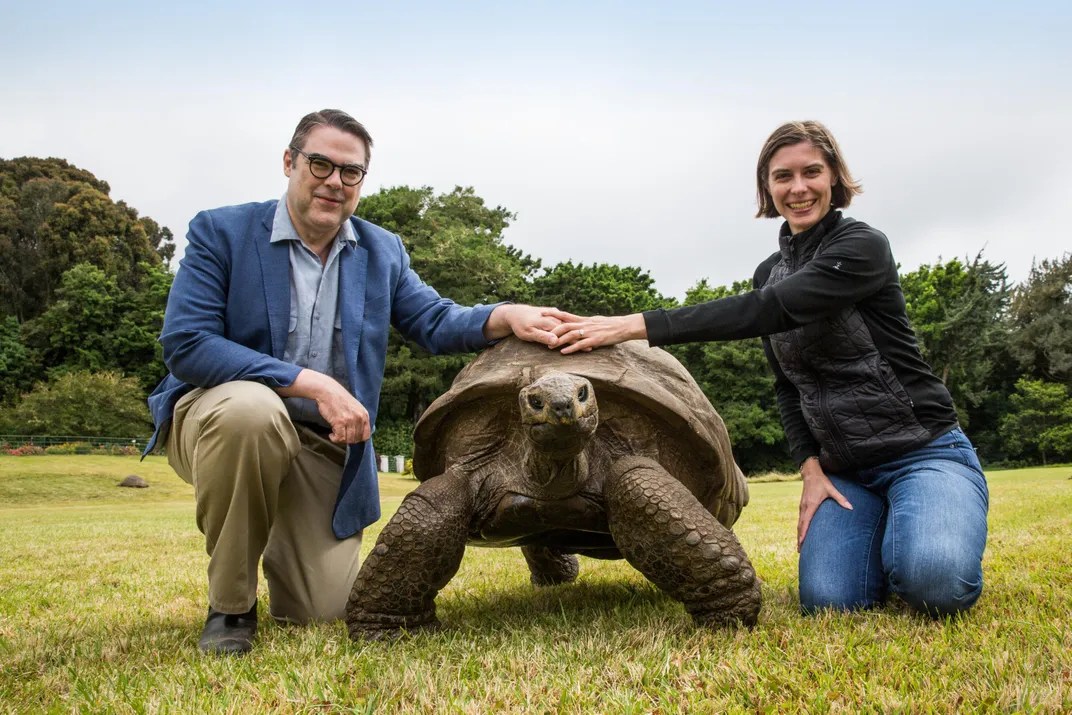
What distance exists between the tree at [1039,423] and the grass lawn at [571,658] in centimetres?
3184

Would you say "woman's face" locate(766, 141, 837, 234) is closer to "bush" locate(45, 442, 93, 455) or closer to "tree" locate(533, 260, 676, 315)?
"bush" locate(45, 442, 93, 455)

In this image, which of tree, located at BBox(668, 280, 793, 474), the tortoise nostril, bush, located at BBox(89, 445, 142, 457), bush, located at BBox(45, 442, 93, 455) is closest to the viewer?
the tortoise nostril

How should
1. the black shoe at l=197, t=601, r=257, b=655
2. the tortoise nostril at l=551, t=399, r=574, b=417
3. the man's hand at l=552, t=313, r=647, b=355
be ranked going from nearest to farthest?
the tortoise nostril at l=551, t=399, r=574, b=417
the black shoe at l=197, t=601, r=257, b=655
the man's hand at l=552, t=313, r=647, b=355

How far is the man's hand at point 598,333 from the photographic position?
2998 mm

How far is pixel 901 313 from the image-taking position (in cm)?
318

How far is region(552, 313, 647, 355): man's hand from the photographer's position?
3.00m

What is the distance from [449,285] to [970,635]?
93.3ft

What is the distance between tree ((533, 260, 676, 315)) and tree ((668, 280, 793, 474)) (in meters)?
2.97

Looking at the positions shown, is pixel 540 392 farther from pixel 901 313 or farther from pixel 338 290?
pixel 901 313

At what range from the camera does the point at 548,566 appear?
408cm

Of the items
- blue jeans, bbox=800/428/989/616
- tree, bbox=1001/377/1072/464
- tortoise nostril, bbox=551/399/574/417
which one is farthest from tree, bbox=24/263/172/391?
tree, bbox=1001/377/1072/464

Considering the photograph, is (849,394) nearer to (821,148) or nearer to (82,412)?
(821,148)

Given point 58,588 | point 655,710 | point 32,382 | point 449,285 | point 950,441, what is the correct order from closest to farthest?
point 655,710
point 950,441
point 58,588
point 449,285
point 32,382

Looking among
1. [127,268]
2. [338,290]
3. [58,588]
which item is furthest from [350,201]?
[127,268]
